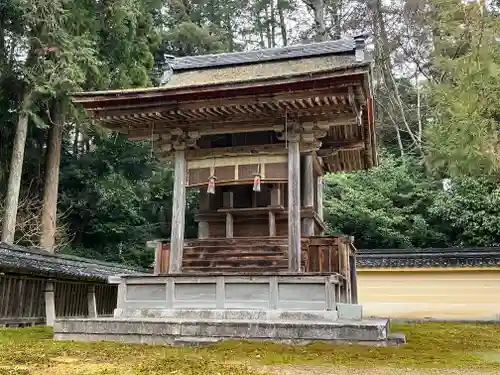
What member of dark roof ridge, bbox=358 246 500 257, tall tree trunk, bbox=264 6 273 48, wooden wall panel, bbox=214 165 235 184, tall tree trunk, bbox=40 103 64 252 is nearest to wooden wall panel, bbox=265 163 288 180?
wooden wall panel, bbox=214 165 235 184

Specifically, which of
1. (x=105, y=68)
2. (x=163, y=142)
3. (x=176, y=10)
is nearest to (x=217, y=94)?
(x=163, y=142)

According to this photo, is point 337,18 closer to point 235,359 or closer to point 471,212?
point 471,212

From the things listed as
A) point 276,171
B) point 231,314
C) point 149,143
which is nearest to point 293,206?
point 276,171

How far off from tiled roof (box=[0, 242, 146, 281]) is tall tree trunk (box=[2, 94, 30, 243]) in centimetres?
265

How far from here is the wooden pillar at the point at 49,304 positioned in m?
10.2

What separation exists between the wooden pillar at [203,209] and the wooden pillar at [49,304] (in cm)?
343

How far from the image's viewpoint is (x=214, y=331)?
673cm

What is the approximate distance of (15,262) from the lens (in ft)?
29.9

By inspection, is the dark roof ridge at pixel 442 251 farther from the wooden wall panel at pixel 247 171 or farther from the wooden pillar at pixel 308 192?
the wooden wall panel at pixel 247 171

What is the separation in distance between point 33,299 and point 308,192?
602 cm

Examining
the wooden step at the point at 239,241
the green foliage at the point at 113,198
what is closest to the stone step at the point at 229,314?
the wooden step at the point at 239,241

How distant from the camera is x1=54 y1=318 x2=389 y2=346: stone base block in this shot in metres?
6.29

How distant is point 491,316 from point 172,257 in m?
10.9

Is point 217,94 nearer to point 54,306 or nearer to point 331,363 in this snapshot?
point 331,363
